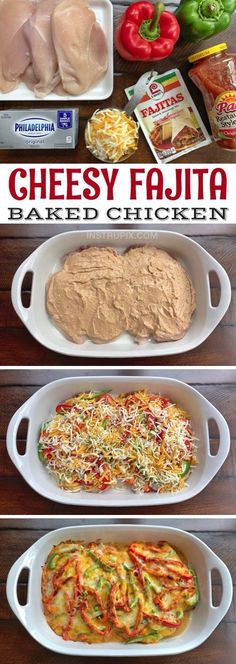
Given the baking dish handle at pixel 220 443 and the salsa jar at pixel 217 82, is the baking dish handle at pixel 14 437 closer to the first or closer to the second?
the baking dish handle at pixel 220 443

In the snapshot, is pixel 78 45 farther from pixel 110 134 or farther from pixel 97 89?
pixel 110 134

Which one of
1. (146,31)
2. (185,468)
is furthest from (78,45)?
(185,468)

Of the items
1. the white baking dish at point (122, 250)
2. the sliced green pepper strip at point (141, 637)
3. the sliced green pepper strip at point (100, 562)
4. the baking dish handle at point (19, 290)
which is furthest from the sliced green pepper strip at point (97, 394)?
the sliced green pepper strip at point (141, 637)

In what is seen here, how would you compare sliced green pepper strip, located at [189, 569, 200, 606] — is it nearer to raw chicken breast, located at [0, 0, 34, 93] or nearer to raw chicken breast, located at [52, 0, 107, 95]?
raw chicken breast, located at [52, 0, 107, 95]

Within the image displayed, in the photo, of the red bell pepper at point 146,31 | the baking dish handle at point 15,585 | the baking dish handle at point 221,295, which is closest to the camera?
the baking dish handle at point 15,585

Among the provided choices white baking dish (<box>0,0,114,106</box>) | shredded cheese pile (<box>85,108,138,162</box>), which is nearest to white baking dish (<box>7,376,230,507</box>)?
shredded cheese pile (<box>85,108,138,162</box>)

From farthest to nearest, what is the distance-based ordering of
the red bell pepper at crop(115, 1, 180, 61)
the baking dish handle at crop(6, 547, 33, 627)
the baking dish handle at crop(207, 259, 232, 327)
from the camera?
the red bell pepper at crop(115, 1, 180, 61) → the baking dish handle at crop(207, 259, 232, 327) → the baking dish handle at crop(6, 547, 33, 627)
